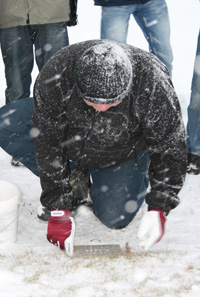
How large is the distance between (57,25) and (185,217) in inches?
76.3

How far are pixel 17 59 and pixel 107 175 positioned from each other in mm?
1421

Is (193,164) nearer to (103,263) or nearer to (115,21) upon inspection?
(115,21)

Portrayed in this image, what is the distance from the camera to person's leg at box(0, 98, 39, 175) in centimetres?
261

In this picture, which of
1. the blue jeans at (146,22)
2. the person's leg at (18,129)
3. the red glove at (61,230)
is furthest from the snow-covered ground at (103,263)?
the blue jeans at (146,22)

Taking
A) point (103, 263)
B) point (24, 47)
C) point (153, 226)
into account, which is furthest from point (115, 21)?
point (103, 263)

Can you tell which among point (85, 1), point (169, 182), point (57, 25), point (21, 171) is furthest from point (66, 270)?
point (85, 1)

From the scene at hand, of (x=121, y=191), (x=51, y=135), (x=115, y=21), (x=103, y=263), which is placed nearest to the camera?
(x=103, y=263)

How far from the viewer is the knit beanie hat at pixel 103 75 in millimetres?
1656

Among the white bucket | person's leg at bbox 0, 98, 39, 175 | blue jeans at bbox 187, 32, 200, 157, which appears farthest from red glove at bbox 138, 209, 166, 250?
blue jeans at bbox 187, 32, 200, 157

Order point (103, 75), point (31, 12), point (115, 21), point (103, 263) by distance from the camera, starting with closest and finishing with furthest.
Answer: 1. point (103, 75)
2. point (103, 263)
3. point (31, 12)
4. point (115, 21)

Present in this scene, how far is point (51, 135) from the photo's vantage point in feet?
7.09

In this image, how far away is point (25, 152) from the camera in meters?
2.68

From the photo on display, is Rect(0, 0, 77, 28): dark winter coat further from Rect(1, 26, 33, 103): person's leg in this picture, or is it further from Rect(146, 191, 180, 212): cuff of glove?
Rect(146, 191, 180, 212): cuff of glove

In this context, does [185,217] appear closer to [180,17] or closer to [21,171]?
[21,171]
